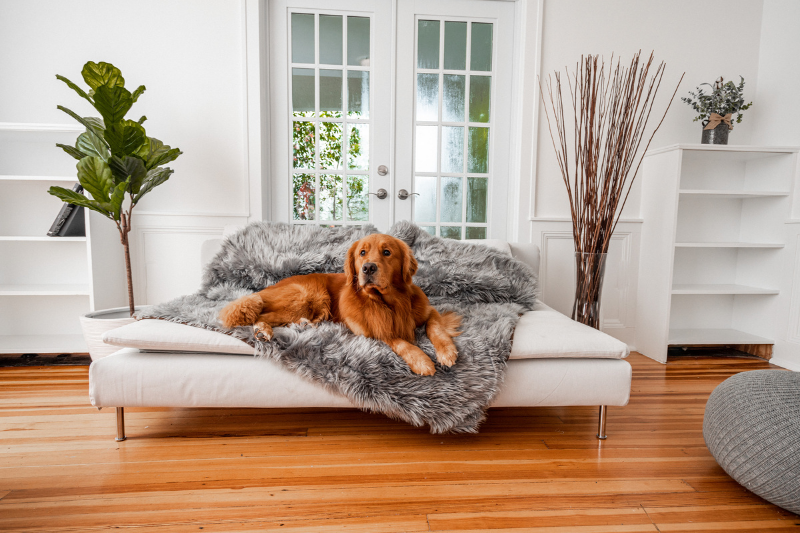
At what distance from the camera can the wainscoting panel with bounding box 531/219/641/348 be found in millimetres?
3166

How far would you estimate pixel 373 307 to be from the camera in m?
1.73

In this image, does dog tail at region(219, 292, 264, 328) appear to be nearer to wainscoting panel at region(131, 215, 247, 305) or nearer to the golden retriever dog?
the golden retriever dog

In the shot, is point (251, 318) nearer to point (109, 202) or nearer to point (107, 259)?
point (109, 202)

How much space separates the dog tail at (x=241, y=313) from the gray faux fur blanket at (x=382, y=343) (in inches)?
1.5

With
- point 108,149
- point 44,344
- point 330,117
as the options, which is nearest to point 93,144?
point 108,149

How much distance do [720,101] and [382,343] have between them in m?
2.82

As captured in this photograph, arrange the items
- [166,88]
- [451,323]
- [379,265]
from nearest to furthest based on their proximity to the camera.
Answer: [379,265]
[451,323]
[166,88]

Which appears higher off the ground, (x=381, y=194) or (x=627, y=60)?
(x=627, y=60)

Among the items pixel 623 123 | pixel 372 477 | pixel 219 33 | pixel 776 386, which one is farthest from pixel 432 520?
pixel 219 33

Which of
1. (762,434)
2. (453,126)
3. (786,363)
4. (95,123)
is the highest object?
(453,126)

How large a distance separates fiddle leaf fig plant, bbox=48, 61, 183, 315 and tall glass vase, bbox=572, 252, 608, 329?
2482mm

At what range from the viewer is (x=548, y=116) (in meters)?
3.08

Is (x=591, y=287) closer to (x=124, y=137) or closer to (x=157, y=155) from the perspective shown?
(x=157, y=155)

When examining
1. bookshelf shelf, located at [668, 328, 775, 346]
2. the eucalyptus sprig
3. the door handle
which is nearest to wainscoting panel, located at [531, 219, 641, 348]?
bookshelf shelf, located at [668, 328, 775, 346]
